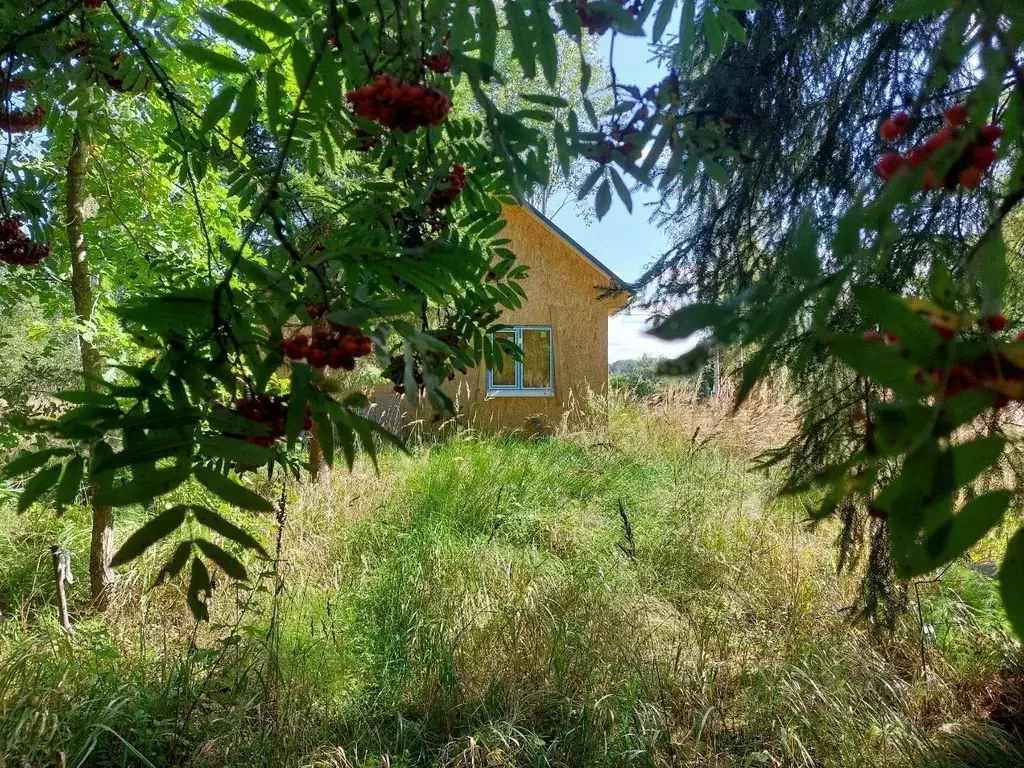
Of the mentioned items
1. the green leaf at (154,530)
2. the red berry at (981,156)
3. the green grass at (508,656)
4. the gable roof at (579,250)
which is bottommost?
the green grass at (508,656)

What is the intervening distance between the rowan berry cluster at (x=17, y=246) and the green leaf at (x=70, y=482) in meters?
1.78

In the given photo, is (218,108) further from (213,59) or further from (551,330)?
(551,330)

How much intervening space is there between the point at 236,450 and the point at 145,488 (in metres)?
0.10

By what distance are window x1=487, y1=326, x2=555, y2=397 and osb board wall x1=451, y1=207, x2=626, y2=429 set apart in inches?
3.1

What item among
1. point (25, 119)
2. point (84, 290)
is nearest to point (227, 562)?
point (25, 119)

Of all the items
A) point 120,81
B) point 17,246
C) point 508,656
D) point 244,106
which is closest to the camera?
point 244,106

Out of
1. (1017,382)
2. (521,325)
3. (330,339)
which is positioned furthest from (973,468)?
(521,325)

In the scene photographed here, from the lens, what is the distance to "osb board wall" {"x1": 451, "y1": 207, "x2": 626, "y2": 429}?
29.6 feet

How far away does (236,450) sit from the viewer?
2.67ft

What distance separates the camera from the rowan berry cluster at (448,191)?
1.34 m

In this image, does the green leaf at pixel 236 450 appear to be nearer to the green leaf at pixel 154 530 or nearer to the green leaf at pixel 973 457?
the green leaf at pixel 154 530

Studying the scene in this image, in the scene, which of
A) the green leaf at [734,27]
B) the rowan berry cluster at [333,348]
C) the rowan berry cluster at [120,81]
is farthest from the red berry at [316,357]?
the rowan berry cluster at [120,81]

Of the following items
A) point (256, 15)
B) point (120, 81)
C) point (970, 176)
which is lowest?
point (970, 176)

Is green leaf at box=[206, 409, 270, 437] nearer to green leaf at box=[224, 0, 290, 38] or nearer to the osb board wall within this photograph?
green leaf at box=[224, 0, 290, 38]
